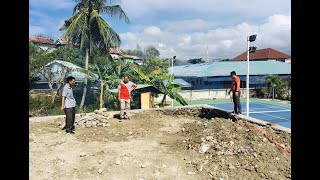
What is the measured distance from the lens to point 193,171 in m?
5.54

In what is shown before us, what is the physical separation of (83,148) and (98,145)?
0.48m

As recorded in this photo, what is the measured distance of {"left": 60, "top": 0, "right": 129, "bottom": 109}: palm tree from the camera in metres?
19.1

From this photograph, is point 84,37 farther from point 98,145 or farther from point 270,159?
point 270,159

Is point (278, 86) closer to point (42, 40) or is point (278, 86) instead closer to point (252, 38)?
point (252, 38)

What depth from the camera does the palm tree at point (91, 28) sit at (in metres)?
19.1

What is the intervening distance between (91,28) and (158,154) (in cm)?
1565

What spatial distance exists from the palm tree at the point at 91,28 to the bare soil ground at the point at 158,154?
Answer: 11.8m

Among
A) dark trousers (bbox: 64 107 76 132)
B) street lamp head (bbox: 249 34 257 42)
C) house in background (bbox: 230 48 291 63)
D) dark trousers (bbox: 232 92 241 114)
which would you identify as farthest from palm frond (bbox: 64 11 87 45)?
house in background (bbox: 230 48 291 63)

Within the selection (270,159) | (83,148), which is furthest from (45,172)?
(270,159)

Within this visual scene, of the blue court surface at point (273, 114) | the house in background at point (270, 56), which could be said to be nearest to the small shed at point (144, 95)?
the blue court surface at point (273, 114)

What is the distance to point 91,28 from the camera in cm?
1978

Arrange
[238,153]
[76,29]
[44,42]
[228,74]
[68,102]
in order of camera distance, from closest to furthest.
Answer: [238,153] < [68,102] < [76,29] < [228,74] < [44,42]

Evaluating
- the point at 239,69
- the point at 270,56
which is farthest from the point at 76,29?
the point at 270,56

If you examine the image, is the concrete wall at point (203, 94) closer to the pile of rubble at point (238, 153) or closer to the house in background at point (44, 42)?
the pile of rubble at point (238, 153)
